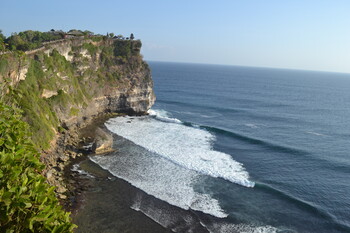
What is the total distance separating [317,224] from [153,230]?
54.9 ft

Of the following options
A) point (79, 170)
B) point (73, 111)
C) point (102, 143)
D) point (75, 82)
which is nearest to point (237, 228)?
point (79, 170)

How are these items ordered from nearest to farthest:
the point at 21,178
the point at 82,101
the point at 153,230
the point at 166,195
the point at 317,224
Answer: the point at 21,178 → the point at 153,230 → the point at 317,224 → the point at 166,195 → the point at 82,101

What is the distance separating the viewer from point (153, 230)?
26266 mm

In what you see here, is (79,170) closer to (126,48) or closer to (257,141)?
(257,141)

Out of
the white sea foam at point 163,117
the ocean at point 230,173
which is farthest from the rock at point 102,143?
the white sea foam at point 163,117

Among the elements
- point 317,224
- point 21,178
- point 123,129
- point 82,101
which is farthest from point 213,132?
point 21,178

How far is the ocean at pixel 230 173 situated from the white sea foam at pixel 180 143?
0.51 feet

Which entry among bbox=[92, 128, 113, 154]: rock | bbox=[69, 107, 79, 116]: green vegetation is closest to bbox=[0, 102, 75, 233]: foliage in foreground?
bbox=[92, 128, 113, 154]: rock

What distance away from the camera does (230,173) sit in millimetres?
39156

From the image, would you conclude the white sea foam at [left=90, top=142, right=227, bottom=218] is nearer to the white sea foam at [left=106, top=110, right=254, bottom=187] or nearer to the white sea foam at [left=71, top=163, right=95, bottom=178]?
the white sea foam at [left=106, top=110, right=254, bottom=187]

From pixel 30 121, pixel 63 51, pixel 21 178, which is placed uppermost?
pixel 63 51

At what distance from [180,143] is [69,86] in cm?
2283

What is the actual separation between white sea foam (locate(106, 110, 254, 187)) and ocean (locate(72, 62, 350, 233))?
0.51 ft

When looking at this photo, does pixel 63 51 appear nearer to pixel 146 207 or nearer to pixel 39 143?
pixel 39 143
